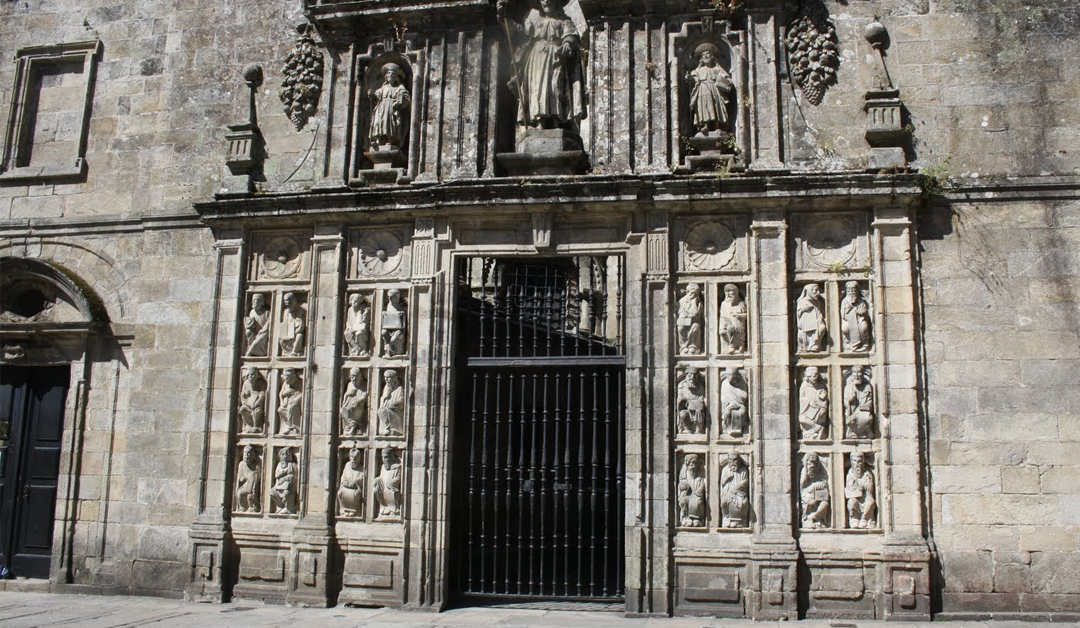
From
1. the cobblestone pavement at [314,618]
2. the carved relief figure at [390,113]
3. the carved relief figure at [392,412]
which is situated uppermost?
the carved relief figure at [390,113]

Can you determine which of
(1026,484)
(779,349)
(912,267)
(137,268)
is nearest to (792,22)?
(912,267)

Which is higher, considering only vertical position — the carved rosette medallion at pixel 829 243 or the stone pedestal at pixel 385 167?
the stone pedestal at pixel 385 167

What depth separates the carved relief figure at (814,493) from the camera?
779 cm

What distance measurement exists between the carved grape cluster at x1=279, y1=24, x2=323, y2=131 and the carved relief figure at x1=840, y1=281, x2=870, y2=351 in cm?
578

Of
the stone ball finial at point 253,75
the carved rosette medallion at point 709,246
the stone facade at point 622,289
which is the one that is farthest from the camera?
the stone ball finial at point 253,75

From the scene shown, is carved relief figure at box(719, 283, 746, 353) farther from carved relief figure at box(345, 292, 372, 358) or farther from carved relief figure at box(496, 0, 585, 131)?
carved relief figure at box(345, 292, 372, 358)

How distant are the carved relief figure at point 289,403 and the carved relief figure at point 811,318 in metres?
4.85

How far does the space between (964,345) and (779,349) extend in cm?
162

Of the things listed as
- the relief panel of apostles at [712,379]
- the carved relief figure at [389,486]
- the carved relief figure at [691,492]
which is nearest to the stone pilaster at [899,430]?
the relief panel of apostles at [712,379]

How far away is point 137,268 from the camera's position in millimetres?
9703

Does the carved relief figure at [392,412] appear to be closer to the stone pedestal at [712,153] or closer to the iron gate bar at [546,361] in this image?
the iron gate bar at [546,361]

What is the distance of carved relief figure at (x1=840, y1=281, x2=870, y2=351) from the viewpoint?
26.2 feet

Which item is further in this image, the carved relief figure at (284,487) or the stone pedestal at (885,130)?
the carved relief figure at (284,487)

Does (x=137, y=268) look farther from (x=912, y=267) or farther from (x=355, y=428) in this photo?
(x=912, y=267)
